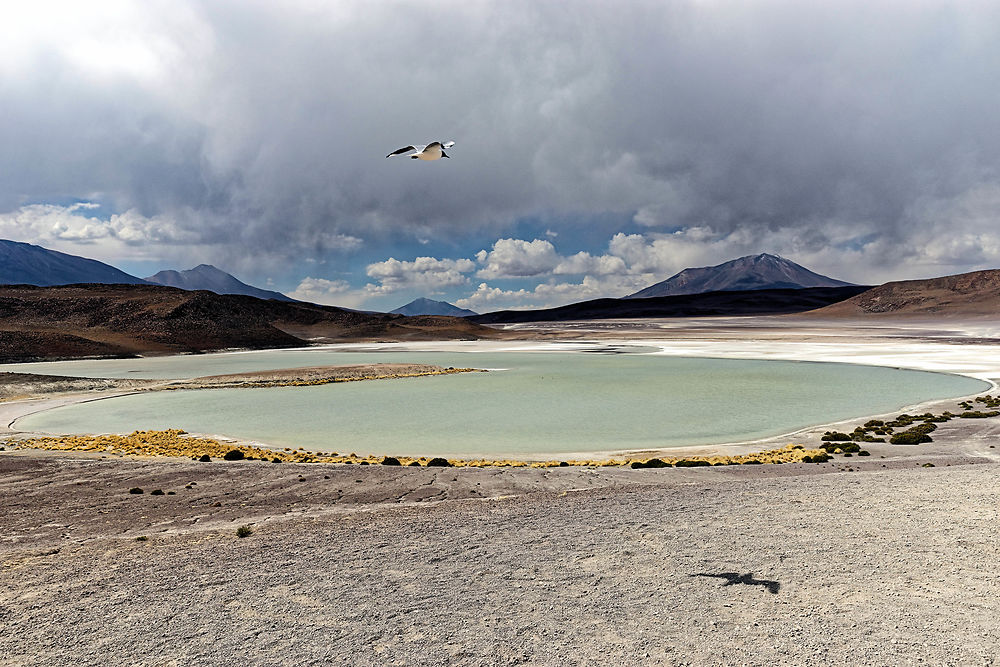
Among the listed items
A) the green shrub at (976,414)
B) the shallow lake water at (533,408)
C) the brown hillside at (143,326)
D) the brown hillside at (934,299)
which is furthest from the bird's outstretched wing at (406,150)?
the brown hillside at (934,299)

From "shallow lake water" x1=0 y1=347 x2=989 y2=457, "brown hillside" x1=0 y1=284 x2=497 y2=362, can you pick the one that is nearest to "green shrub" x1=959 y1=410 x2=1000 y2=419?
"shallow lake water" x1=0 y1=347 x2=989 y2=457

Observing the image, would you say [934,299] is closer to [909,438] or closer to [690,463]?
[909,438]

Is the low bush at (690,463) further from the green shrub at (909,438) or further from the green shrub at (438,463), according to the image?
the green shrub at (909,438)

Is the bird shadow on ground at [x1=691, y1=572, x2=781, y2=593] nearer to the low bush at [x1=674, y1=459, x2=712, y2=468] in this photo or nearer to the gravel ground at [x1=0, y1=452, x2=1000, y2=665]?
the gravel ground at [x1=0, y1=452, x2=1000, y2=665]

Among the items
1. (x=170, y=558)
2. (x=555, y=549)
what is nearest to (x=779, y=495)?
(x=555, y=549)

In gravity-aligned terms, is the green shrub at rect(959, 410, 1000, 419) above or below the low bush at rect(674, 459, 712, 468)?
below

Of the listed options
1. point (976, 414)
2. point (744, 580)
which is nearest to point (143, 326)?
point (976, 414)

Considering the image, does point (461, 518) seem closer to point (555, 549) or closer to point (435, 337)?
point (555, 549)
